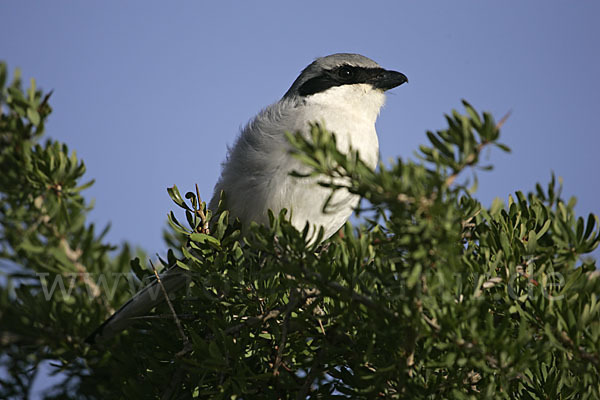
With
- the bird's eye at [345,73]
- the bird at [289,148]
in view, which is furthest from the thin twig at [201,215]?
the bird's eye at [345,73]

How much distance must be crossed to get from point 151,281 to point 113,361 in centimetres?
35

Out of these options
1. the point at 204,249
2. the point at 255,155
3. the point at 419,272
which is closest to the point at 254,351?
the point at 204,249

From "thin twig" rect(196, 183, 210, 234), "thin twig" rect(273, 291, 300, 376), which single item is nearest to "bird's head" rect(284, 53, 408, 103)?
"thin twig" rect(196, 183, 210, 234)

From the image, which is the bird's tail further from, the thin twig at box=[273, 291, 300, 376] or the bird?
the thin twig at box=[273, 291, 300, 376]

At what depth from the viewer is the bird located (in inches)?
90.1

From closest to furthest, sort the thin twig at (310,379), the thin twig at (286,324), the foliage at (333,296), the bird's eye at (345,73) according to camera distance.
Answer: the foliage at (333,296) < the thin twig at (310,379) < the thin twig at (286,324) < the bird's eye at (345,73)

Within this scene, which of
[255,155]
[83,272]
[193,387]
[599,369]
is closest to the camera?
[599,369]

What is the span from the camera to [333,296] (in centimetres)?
129

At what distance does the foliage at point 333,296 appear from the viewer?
1.02 m

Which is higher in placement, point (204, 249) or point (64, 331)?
point (204, 249)

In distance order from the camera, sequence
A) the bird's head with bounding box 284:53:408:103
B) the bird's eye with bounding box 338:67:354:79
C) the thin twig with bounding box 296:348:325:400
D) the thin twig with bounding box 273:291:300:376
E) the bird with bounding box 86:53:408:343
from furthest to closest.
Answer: the bird's eye with bounding box 338:67:354:79, the bird's head with bounding box 284:53:408:103, the bird with bounding box 86:53:408:343, the thin twig with bounding box 273:291:300:376, the thin twig with bounding box 296:348:325:400

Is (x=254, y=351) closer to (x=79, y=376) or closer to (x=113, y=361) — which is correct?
(x=113, y=361)

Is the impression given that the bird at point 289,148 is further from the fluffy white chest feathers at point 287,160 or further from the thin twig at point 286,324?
the thin twig at point 286,324

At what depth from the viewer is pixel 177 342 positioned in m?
1.73
